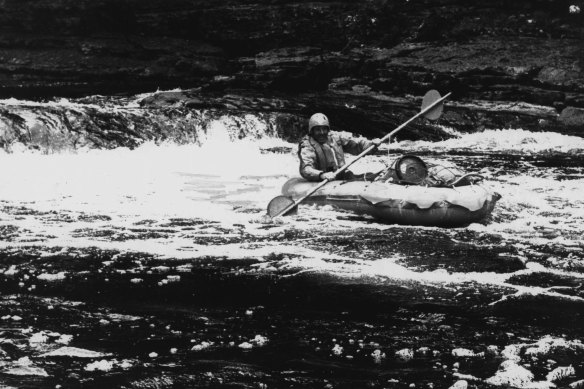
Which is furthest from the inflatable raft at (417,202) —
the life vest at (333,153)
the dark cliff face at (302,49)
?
the dark cliff face at (302,49)

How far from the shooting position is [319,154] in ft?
28.6

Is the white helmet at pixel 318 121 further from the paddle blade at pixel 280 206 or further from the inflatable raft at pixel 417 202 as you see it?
the paddle blade at pixel 280 206

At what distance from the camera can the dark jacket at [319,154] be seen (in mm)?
8531

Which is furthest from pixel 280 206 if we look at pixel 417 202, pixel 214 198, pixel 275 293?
pixel 275 293

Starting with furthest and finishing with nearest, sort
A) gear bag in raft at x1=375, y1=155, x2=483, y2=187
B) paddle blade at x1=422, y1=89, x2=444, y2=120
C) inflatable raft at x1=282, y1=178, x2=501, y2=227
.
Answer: paddle blade at x1=422, y1=89, x2=444, y2=120 → gear bag in raft at x1=375, y1=155, x2=483, y2=187 → inflatable raft at x1=282, y1=178, x2=501, y2=227

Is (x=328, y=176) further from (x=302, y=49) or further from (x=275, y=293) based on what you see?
(x=302, y=49)

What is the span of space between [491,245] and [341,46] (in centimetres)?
1663

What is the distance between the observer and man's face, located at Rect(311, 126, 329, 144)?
866cm

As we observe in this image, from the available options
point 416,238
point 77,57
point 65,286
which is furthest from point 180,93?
point 65,286

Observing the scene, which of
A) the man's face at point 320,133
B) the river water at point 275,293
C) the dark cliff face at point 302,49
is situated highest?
the dark cliff face at point 302,49

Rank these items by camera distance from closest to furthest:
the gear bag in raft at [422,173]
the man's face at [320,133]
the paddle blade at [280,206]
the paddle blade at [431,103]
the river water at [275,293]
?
the river water at [275,293], the gear bag in raft at [422,173], the paddle blade at [280,206], the man's face at [320,133], the paddle blade at [431,103]

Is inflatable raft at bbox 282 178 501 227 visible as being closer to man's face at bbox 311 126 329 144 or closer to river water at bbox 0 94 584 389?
river water at bbox 0 94 584 389

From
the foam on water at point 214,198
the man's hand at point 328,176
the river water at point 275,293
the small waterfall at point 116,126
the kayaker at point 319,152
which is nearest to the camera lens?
the river water at point 275,293

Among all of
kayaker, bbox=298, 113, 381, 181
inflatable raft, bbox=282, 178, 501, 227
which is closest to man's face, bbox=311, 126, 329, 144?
kayaker, bbox=298, 113, 381, 181
